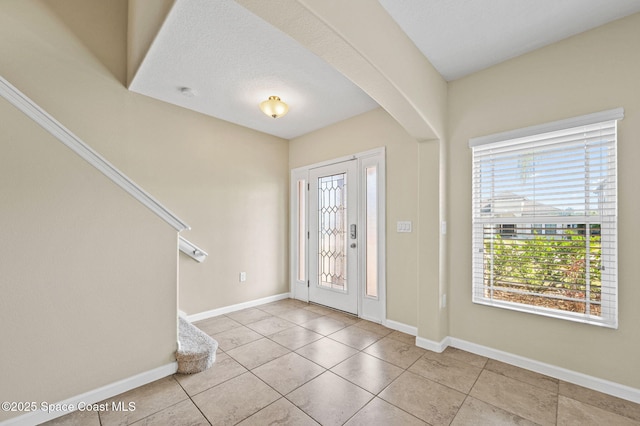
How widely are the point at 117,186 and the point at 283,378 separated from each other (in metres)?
1.95

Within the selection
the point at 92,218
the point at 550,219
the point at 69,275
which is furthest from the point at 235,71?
the point at 550,219

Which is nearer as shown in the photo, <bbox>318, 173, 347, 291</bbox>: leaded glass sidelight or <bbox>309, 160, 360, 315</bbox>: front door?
<bbox>309, 160, 360, 315</bbox>: front door

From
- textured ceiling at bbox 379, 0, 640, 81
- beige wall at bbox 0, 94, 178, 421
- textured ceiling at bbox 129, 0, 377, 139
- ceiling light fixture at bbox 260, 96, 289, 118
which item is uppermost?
textured ceiling at bbox 379, 0, 640, 81

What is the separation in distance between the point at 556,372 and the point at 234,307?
3475mm

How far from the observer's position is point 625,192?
191 centimetres

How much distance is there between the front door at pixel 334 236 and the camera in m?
3.65

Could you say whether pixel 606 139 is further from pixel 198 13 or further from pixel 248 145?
pixel 248 145

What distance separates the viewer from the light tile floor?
5.67 feet

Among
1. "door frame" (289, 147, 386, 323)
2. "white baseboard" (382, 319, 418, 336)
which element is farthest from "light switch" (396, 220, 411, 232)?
"white baseboard" (382, 319, 418, 336)

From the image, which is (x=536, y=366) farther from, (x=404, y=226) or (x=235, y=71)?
(x=235, y=71)

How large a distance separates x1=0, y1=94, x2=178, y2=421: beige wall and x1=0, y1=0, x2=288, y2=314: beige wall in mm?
1152

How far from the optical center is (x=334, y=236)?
3.91 meters

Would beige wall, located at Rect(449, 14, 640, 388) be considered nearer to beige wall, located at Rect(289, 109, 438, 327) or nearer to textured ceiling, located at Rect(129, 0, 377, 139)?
beige wall, located at Rect(289, 109, 438, 327)

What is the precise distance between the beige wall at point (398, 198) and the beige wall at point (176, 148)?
1.65 meters
